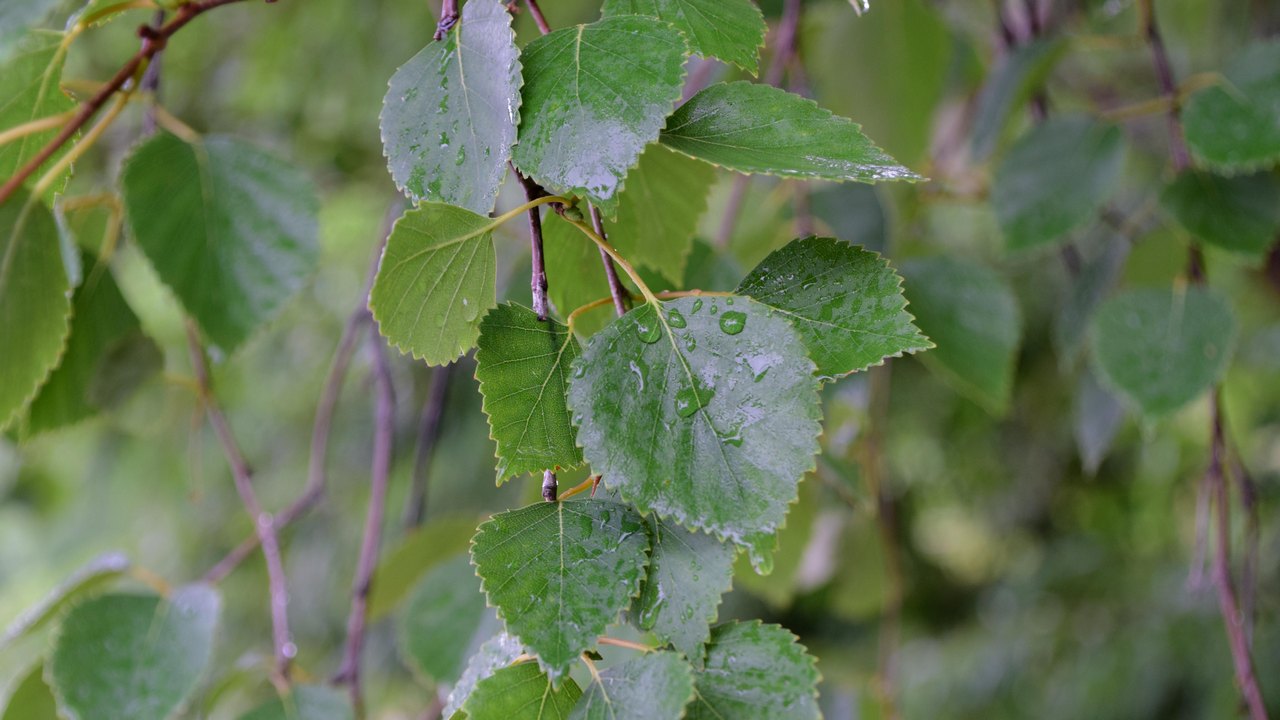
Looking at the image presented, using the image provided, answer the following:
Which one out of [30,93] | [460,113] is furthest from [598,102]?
[30,93]

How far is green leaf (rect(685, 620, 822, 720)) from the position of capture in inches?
12.4

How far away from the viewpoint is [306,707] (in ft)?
1.94

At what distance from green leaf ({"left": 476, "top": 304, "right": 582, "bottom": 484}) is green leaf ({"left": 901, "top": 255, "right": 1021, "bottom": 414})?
0.52 m

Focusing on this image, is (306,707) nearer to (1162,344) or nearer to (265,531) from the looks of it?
(265,531)

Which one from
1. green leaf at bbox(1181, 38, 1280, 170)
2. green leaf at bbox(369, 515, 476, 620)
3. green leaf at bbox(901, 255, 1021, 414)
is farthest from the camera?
green leaf at bbox(369, 515, 476, 620)

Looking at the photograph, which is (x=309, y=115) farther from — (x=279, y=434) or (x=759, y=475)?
(x=759, y=475)

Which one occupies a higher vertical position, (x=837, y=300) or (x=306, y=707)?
(x=837, y=300)

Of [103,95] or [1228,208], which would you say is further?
[1228,208]

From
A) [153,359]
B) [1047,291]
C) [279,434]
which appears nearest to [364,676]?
[279,434]

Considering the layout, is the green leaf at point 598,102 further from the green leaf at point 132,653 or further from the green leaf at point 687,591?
the green leaf at point 132,653

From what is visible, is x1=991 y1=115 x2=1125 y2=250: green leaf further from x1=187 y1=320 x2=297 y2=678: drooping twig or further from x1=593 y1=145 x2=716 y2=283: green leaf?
x1=187 y1=320 x2=297 y2=678: drooping twig

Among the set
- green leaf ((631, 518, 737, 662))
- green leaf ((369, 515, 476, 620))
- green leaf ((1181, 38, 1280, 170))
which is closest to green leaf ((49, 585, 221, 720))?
green leaf ((369, 515, 476, 620))

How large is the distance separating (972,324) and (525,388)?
1.86 ft

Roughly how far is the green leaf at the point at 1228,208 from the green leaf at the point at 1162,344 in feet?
0.17
